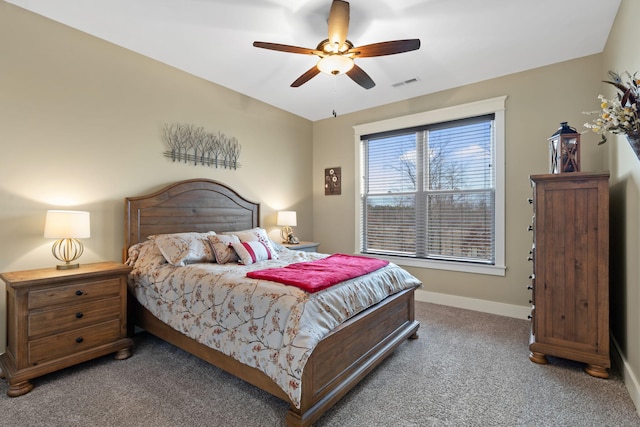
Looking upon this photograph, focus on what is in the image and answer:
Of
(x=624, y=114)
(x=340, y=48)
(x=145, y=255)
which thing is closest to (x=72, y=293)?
(x=145, y=255)

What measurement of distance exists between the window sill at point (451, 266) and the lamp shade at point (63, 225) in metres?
3.61

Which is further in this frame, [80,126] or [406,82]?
[406,82]

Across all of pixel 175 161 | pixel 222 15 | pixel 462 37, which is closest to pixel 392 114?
pixel 462 37

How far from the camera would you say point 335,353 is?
6.51ft

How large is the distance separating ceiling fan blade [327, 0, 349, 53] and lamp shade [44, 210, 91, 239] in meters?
2.42

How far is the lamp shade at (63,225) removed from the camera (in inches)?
93.5

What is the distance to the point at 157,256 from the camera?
2.88 meters

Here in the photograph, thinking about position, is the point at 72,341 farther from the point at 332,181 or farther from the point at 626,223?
the point at 626,223

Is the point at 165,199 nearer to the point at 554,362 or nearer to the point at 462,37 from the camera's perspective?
the point at 462,37

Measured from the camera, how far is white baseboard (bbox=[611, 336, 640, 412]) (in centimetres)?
→ 195

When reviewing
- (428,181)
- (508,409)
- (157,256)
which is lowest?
(508,409)

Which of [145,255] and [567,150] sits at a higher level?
[567,150]

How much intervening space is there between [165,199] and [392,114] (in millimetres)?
3230

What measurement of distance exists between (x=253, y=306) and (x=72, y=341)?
1522 millimetres
